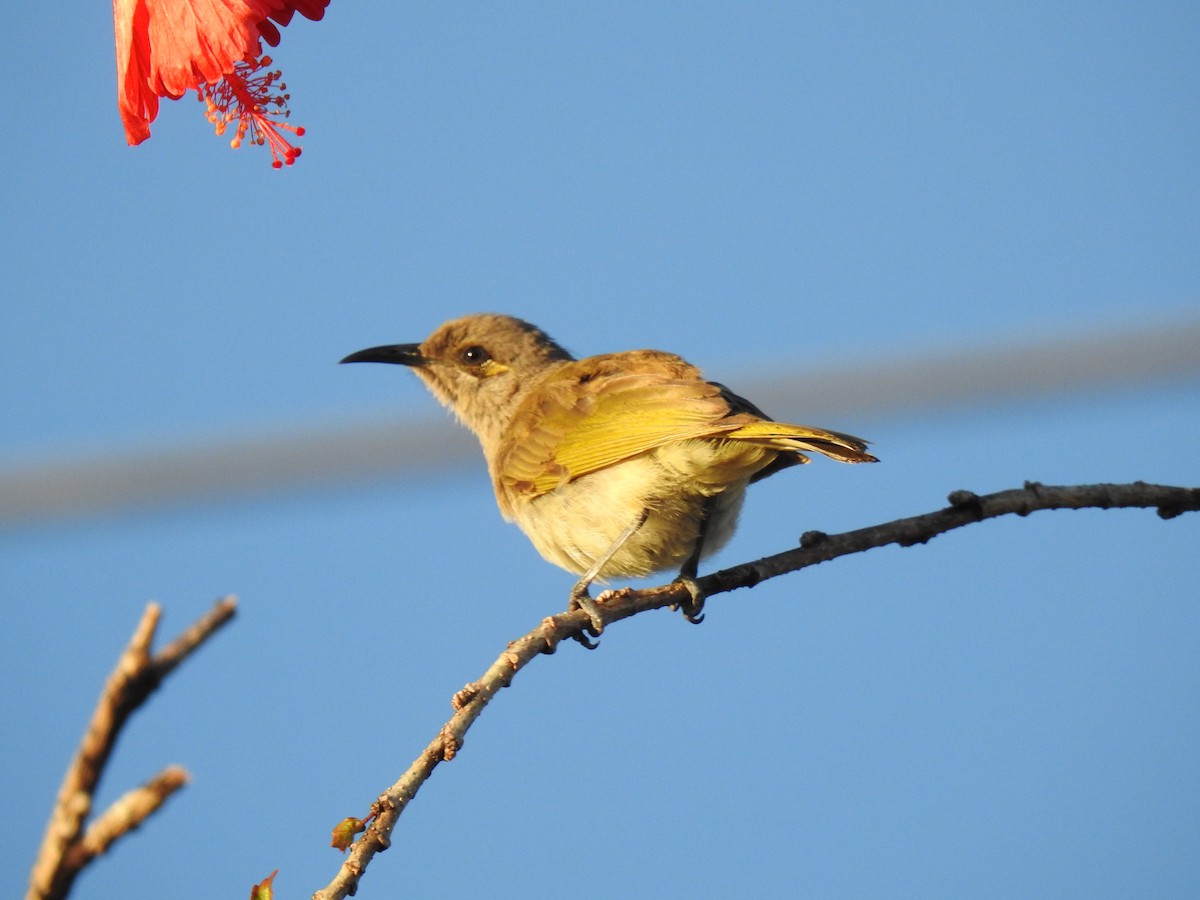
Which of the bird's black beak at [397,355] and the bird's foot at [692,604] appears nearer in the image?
the bird's foot at [692,604]

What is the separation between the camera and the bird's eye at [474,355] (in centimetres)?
600

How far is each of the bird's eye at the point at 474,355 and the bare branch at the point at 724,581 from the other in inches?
93.7

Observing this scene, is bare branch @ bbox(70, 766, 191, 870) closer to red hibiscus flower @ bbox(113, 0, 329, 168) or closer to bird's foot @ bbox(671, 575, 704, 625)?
red hibiscus flower @ bbox(113, 0, 329, 168)

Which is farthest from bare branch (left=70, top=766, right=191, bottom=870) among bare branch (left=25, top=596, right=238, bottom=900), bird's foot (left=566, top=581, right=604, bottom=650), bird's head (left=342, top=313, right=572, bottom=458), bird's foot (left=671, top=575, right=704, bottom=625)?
bird's head (left=342, top=313, right=572, bottom=458)

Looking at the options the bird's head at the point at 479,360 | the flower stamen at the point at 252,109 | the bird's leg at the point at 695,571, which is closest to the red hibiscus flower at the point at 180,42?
the flower stamen at the point at 252,109

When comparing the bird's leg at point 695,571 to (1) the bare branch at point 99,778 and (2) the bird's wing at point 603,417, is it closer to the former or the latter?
(2) the bird's wing at point 603,417

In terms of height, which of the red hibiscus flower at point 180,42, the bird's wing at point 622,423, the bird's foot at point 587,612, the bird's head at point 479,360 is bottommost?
the bird's foot at point 587,612

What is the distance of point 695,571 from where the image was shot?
473 centimetres

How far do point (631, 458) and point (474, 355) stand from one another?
1641mm

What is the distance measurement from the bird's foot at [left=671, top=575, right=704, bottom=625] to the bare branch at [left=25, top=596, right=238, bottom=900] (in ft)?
5.01

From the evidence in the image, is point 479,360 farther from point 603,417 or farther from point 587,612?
point 587,612

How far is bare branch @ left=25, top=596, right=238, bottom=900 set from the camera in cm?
229

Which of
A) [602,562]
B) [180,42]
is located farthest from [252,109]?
[602,562]

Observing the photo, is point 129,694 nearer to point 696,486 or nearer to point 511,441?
point 696,486
